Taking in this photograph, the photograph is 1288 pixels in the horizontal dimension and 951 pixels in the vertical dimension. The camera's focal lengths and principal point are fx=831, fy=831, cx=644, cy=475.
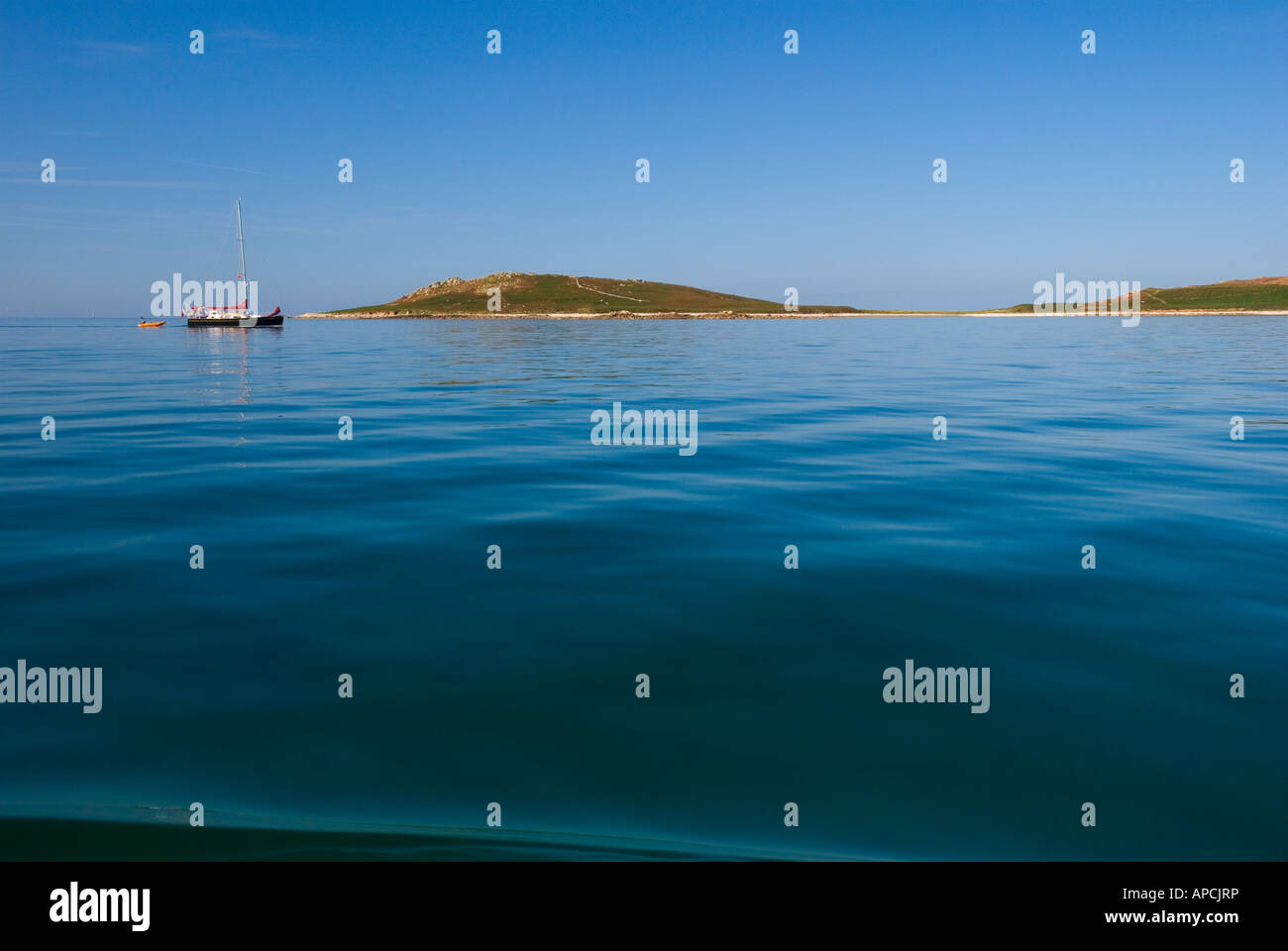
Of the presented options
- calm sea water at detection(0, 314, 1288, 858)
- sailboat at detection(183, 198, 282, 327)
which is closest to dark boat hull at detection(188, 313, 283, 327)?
sailboat at detection(183, 198, 282, 327)

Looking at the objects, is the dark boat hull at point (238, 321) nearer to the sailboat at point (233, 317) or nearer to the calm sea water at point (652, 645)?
the sailboat at point (233, 317)

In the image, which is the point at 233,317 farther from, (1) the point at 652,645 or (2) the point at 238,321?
(1) the point at 652,645

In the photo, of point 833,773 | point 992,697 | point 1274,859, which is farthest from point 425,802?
point 1274,859

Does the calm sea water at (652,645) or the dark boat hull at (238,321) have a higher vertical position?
the dark boat hull at (238,321)

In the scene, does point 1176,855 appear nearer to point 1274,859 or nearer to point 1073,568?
point 1274,859

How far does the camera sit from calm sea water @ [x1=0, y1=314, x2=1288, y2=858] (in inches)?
215

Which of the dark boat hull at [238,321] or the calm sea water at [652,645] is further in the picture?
the dark boat hull at [238,321]

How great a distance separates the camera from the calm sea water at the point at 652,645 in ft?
18.0

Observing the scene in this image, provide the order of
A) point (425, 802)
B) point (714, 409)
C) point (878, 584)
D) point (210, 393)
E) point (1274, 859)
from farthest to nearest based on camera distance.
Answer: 1. point (210, 393)
2. point (714, 409)
3. point (878, 584)
4. point (425, 802)
5. point (1274, 859)

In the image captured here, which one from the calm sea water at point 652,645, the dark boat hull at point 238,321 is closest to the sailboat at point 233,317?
the dark boat hull at point 238,321

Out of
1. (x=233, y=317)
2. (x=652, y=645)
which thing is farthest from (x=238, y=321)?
(x=652, y=645)
